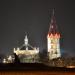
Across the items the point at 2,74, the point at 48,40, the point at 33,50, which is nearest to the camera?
Answer: the point at 2,74

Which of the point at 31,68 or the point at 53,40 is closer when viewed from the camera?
the point at 31,68

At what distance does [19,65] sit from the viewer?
1346 mm

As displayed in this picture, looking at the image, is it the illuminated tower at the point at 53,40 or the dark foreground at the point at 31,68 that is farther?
the illuminated tower at the point at 53,40

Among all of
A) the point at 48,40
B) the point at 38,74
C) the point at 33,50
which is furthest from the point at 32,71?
the point at 48,40

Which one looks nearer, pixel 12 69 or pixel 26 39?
pixel 12 69

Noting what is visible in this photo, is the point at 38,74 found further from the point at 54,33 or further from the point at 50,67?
the point at 54,33

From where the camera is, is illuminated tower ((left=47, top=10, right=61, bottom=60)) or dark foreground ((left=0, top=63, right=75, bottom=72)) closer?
dark foreground ((left=0, top=63, right=75, bottom=72))

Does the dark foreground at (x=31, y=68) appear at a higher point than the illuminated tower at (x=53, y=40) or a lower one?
lower

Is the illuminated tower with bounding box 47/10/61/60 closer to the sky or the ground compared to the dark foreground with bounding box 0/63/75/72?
closer to the sky

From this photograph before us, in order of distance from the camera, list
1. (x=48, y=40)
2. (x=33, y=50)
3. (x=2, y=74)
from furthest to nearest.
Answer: (x=48, y=40) → (x=33, y=50) → (x=2, y=74)

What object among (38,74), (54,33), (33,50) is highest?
(54,33)

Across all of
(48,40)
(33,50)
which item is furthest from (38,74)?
(48,40)

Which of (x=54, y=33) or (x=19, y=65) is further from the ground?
(x=54, y=33)

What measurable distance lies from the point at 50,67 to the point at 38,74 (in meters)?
0.07
